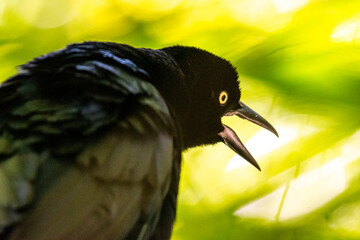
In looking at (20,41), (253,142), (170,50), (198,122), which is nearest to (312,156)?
(253,142)

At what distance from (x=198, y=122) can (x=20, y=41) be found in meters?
0.89

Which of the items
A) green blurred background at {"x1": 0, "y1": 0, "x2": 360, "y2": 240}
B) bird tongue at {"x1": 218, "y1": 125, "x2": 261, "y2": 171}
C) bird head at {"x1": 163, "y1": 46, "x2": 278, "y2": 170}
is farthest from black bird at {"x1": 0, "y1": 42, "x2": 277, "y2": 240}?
green blurred background at {"x1": 0, "y1": 0, "x2": 360, "y2": 240}

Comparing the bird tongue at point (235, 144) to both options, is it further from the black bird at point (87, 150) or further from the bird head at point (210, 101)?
the black bird at point (87, 150)

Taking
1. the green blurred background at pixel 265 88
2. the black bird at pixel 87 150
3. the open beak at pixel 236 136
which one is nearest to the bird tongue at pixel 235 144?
the open beak at pixel 236 136

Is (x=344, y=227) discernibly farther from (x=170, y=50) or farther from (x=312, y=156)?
(x=170, y=50)

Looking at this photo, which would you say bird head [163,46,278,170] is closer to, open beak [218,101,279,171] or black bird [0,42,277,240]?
open beak [218,101,279,171]

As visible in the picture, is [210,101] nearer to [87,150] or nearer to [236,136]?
[236,136]

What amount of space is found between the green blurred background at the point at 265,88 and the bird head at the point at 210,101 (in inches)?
4.6

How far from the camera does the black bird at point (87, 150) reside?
1453mm

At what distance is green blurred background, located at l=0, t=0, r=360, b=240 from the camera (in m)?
2.46

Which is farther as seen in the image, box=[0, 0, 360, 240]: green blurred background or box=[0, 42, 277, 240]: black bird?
box=[0, 0, 360, 240]: green blurred background

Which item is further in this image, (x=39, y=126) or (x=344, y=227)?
(x=344, y=227)

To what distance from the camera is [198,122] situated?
8.23ft

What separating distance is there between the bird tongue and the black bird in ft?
1.96
